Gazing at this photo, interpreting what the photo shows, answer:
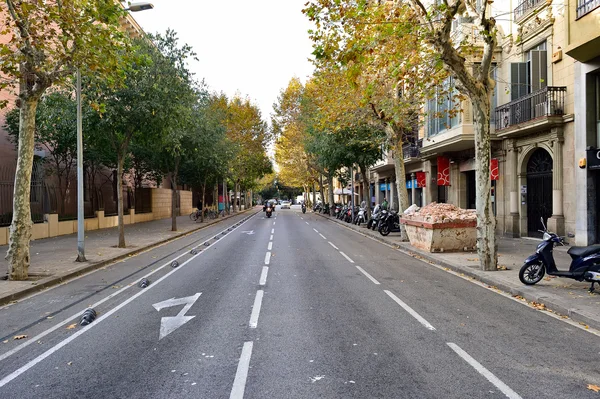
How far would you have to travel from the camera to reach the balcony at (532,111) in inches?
615

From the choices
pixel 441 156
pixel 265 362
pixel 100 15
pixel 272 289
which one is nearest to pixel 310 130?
pixel 441 156

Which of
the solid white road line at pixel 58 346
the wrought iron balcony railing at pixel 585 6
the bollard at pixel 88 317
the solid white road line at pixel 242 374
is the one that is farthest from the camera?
the wrought iron balcony railing at pixel 585 6

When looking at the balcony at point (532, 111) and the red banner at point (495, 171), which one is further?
the red banner at point (495, 171)

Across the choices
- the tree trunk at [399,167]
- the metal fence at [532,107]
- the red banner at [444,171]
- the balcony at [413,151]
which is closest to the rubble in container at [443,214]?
the tree trunk at [399,167]

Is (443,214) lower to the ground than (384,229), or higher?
higher

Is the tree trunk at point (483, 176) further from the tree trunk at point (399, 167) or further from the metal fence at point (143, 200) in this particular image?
the metal fence at point (143, 200)

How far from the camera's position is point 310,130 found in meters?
27.5

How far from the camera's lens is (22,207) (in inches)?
387

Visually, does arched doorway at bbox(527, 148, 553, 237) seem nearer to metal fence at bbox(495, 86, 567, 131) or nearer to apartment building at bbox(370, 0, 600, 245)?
apartment building at bbox(370, 0, 600, 245)

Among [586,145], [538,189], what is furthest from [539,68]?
[538,189]

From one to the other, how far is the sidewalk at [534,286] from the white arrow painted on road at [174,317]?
229 inches

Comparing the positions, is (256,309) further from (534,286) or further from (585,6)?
(585,6)

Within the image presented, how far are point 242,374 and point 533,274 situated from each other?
6785 millimetres

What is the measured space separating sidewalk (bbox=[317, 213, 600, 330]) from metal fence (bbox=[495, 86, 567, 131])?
512 centimetres
